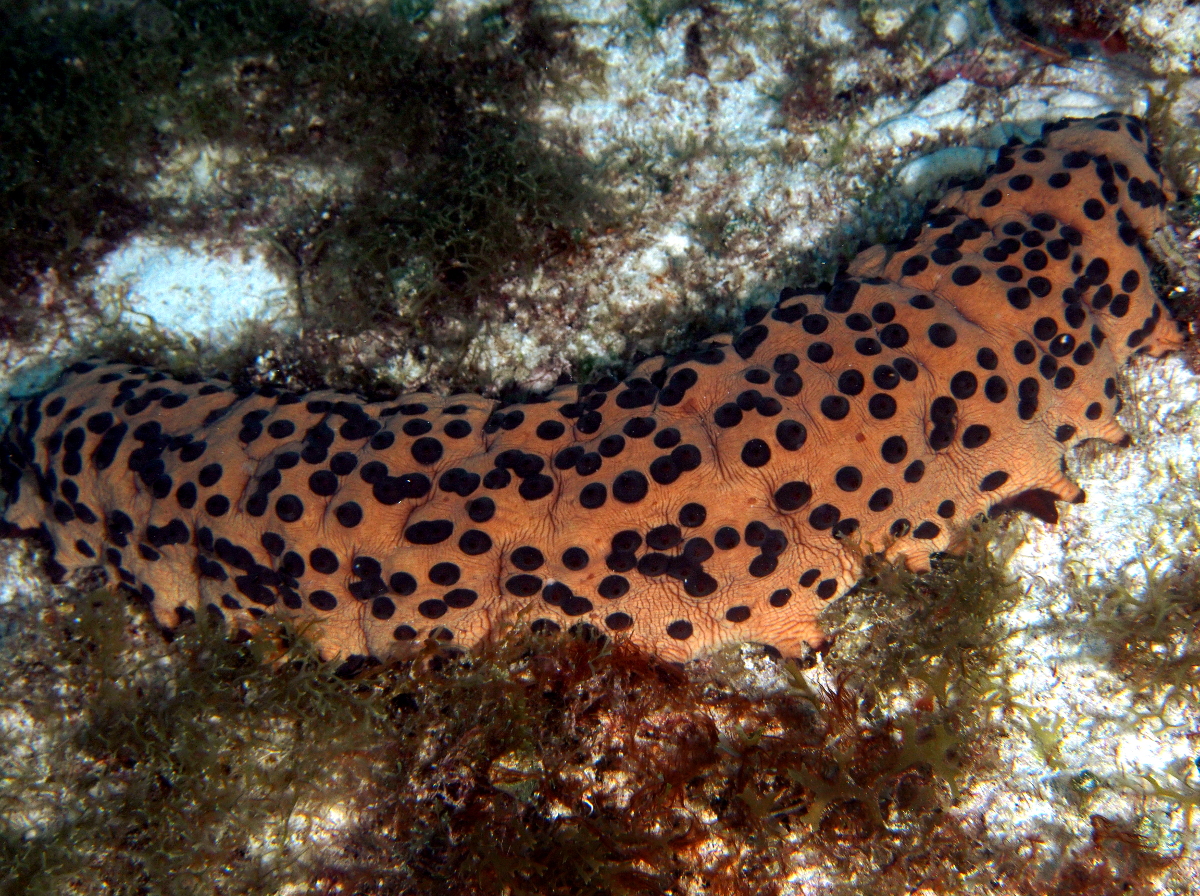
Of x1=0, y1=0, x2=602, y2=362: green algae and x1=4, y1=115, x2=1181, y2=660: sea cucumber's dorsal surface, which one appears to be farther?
x1=0, y1=0, x2=602, y2=362: green algae

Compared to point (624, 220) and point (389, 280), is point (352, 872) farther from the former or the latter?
point (624, 220)

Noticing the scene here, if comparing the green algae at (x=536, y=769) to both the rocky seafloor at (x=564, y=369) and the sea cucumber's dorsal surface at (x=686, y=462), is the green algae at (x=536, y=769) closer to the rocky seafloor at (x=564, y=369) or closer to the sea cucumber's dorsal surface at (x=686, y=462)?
the rocky seafloor at (x=564, y=369)

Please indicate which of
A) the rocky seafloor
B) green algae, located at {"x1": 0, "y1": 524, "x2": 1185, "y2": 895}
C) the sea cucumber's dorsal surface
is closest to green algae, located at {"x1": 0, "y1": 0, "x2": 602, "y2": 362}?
the rocky seafloor

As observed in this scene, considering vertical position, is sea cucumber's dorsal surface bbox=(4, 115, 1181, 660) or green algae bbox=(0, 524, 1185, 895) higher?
sea cucumber's dorsal surface bbox=(4, 115, 1181, 660)

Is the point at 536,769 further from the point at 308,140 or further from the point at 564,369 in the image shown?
the point at 308,140

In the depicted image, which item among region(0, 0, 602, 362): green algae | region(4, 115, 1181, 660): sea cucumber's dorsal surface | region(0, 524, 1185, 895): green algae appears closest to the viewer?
region(4, 115, 1181, 660): sea cucumber's dorsal surface

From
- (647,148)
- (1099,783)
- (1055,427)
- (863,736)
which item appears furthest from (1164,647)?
(647,148)

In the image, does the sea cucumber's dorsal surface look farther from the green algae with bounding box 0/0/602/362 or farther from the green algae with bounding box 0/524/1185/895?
the green algae with bounding box 0/0/602/362
